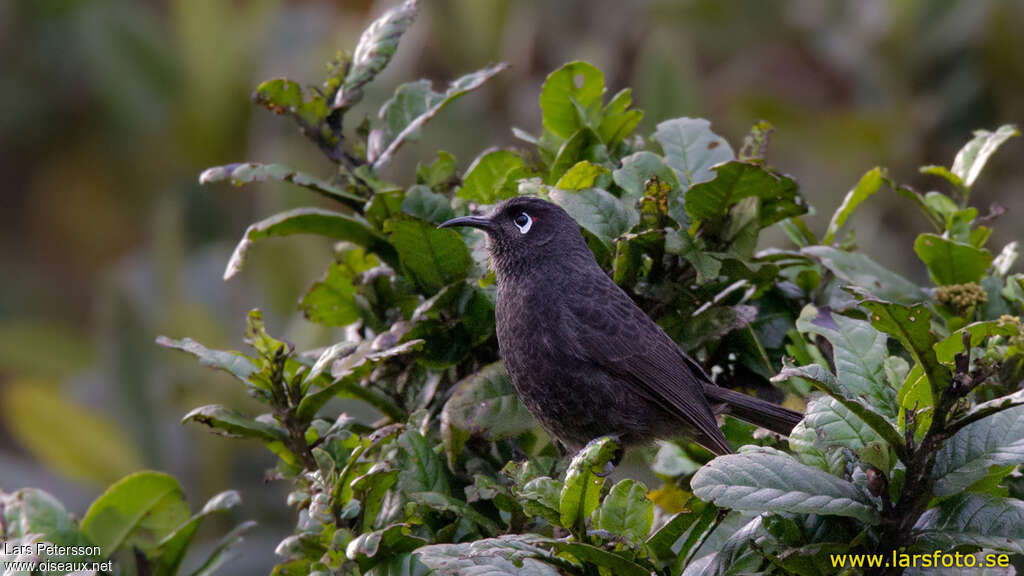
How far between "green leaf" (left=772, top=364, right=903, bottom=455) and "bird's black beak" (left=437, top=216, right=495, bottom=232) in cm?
95

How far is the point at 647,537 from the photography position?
2.02 metres

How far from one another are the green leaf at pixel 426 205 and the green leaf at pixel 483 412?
1.26 ft

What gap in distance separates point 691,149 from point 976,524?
3.71 ft

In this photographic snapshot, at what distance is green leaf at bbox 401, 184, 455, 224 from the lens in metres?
2.62

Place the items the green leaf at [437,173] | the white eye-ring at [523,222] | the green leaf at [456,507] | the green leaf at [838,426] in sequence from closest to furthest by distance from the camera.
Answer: the green leaf at [838,426] → the green leaf at [456,507] → the green leaf at [437,173] → the white eye-ring at [523,222]

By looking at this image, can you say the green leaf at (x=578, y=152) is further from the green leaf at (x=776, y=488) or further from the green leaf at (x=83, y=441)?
the green leaf at (x=83, y=441)

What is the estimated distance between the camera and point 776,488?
1.86 m

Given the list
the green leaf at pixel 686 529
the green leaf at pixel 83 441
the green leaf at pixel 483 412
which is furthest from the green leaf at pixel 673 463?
the green leaf at pixel 83 441

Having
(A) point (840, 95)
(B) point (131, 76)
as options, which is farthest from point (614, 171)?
(B) point (131, 76)

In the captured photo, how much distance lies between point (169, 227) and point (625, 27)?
10.2ft

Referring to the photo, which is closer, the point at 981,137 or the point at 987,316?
the point at 987,316

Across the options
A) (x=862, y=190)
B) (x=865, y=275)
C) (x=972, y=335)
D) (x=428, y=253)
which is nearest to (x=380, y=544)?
(x=428, y=253)

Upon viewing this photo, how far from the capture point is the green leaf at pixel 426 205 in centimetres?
262

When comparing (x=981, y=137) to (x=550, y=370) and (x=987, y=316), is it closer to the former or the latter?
(x=987, y=316)
